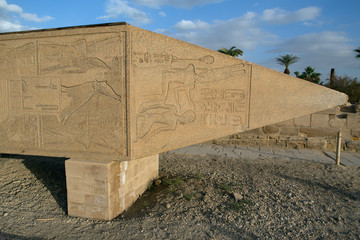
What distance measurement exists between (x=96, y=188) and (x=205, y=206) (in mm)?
1337

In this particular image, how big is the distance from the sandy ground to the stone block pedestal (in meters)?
0.11

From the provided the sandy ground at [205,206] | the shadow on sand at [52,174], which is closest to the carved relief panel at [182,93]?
the sandy ground at [205,206]

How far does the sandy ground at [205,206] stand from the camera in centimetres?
238

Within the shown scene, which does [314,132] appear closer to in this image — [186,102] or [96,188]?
[186,102]

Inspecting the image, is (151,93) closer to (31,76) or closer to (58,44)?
(58,44)

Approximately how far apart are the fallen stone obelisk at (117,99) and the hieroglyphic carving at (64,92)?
12mm

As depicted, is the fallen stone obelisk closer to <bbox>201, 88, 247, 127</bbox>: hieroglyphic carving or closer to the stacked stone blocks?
<bbox>201, 88, 247, 127</bbox>: hieroglyphic carving

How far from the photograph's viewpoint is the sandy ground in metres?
2.38

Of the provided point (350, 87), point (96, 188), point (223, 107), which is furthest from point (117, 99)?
point (350, 87)

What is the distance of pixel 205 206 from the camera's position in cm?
291

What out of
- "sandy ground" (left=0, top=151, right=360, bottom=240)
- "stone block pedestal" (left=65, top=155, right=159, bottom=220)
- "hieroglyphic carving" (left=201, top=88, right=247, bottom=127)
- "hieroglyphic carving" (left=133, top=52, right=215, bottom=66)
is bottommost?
"sandy ground" (left=0, top=151, right=360, bottom=240)

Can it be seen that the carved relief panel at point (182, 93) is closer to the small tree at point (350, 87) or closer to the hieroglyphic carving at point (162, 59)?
the hieroglyphic carving at point (162, 59)

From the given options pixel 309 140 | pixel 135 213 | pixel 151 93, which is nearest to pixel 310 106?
pixel 151 93

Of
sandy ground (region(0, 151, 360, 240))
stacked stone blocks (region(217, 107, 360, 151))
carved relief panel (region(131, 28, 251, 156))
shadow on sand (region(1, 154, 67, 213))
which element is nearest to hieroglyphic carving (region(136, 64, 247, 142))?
carved relief panel (region(131, 28, 251, 156))
